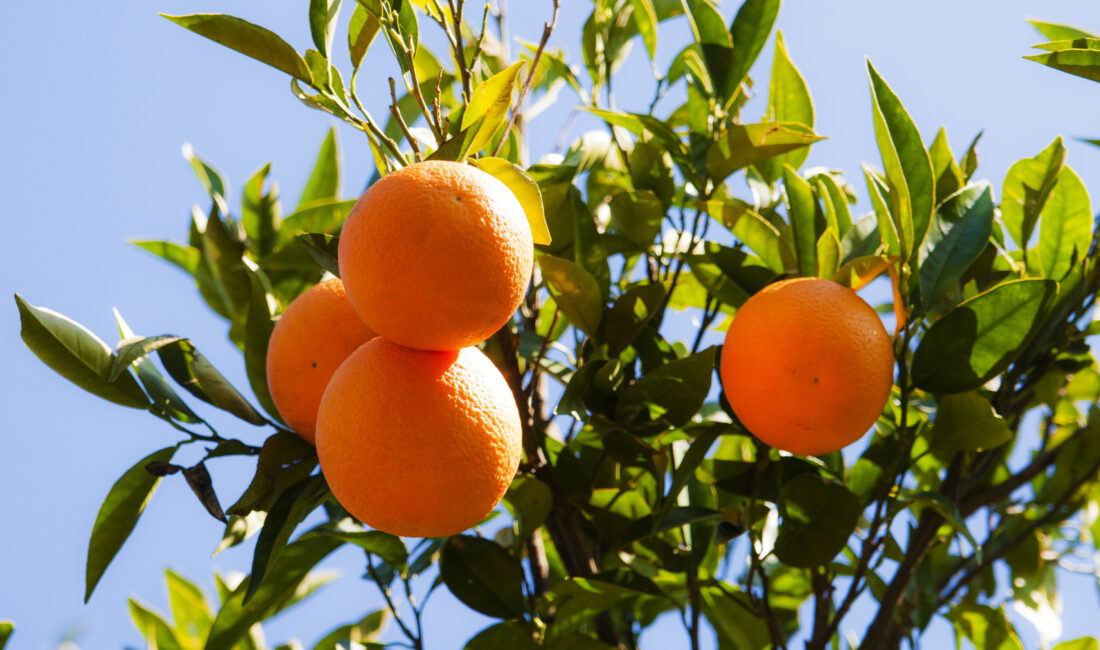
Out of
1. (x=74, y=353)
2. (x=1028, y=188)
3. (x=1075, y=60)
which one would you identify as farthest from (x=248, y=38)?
(x=1028, y=188)

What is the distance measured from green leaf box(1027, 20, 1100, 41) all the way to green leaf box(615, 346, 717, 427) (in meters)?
0.67

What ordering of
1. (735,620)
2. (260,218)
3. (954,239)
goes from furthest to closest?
(260,218)
(735,620)
(954,239)

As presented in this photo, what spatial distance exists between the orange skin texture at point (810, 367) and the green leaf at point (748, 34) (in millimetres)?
339

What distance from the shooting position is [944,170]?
4.38 feet

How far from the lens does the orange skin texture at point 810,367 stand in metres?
1.04

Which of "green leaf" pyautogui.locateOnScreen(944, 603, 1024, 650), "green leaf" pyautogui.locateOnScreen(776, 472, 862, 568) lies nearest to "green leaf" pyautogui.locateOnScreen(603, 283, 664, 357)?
"green leaf" pyautogui.locateOnScreen(776, 472, 862, 568)

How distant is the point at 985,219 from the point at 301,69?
0.83m

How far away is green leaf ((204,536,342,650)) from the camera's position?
1.25 m

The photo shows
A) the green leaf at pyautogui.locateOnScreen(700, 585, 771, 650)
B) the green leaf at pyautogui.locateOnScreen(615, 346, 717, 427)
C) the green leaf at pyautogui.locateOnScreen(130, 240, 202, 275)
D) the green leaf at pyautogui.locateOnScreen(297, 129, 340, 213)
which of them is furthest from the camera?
the green leaf at pyautogui.locateOnScreen(297, 129, 340, 213)

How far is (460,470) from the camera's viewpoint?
0.89 m

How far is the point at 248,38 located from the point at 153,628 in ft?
3.90

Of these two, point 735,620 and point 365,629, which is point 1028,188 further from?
point 365,629

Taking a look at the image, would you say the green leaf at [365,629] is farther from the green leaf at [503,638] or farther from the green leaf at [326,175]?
the green leaf at [326,175]

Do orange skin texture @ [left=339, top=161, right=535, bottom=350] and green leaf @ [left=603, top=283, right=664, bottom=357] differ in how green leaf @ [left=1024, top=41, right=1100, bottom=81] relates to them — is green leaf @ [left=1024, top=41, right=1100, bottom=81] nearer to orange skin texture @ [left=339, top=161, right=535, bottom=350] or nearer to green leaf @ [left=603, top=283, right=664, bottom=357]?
green leaf @ [left=603, top=283, right=664, bottom=357]
